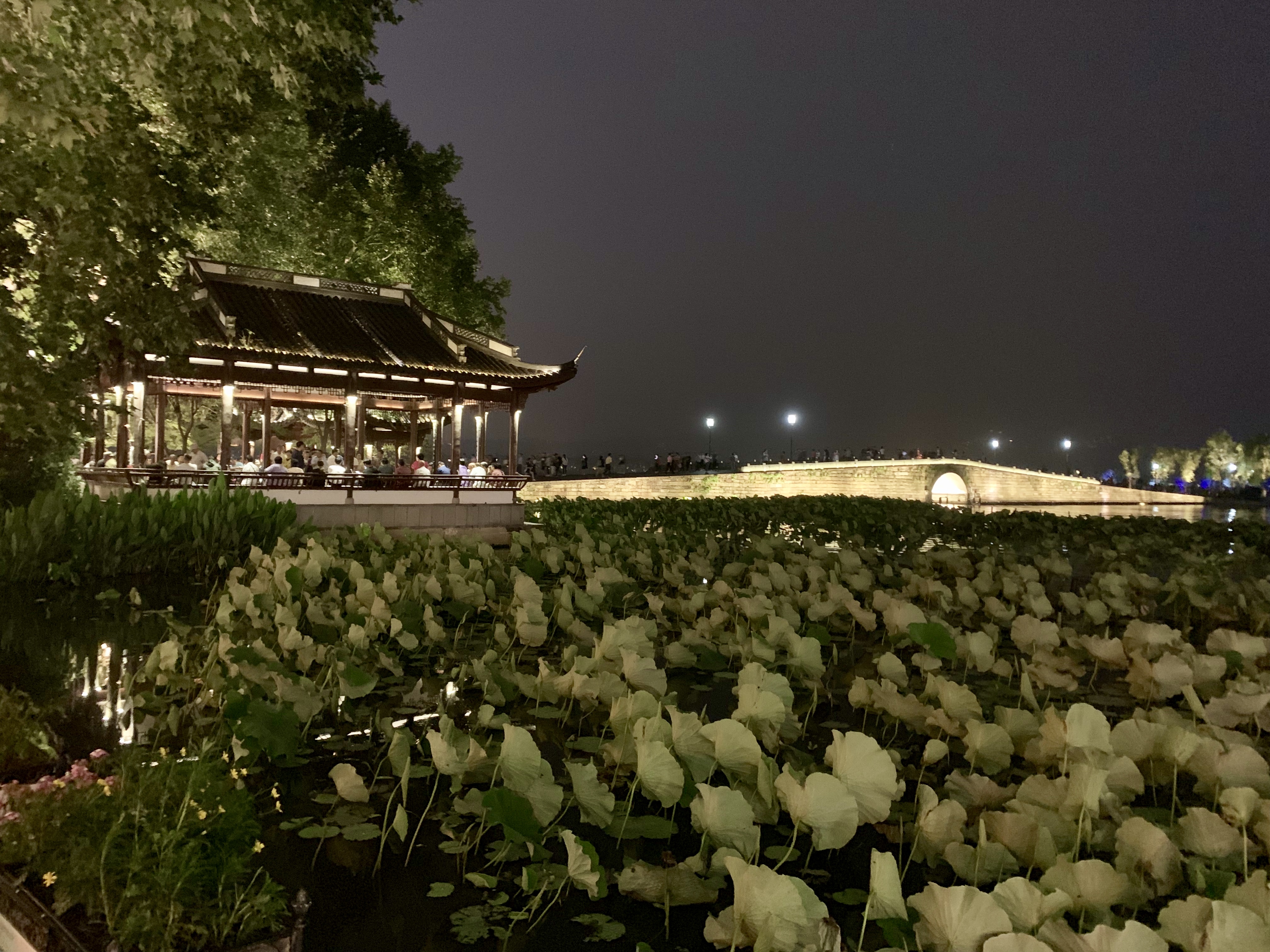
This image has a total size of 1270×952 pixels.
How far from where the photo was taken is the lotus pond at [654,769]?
8.07 ft

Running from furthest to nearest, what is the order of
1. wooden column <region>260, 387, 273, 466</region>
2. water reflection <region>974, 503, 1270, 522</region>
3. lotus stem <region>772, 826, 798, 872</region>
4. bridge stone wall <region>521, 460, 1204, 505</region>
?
water reflection <region>974, 503, 1270, 522</region>
bridge stone wall <region>521, 460, 1204, 505</region>
wooden column <region>260, 387, 273, 466</region>
lotus stem <region>772, 826, 798, 872</region>

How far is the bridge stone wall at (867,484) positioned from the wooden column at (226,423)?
49.6 ft

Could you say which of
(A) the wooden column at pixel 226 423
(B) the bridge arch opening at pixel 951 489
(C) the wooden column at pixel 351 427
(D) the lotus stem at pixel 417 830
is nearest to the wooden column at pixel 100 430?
(A) the wooden column at pixel 226 423

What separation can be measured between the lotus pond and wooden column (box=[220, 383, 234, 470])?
10.8 meters

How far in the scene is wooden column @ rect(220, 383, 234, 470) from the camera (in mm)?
17344

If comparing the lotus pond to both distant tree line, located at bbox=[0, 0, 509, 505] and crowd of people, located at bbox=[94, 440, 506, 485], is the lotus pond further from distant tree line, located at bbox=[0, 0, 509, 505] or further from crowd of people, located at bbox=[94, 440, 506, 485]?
crowd of people, located at bbox=[94, 440, 506, 485]

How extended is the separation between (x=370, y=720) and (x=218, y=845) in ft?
7.68

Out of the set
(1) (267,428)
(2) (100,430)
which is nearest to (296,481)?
(2) (100,430)

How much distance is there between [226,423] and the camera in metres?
17.5

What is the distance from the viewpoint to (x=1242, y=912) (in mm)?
1917

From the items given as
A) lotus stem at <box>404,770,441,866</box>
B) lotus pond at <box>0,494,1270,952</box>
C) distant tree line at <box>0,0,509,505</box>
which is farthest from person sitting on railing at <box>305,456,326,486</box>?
lotus stem at <box>404,770,441,866</box>

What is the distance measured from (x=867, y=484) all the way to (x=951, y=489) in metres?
9.19

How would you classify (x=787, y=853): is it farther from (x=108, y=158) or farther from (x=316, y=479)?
(x=316, y=479)

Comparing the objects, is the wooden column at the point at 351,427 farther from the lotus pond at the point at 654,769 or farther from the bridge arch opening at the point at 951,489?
the bridge arch opening at the point at 951,489
